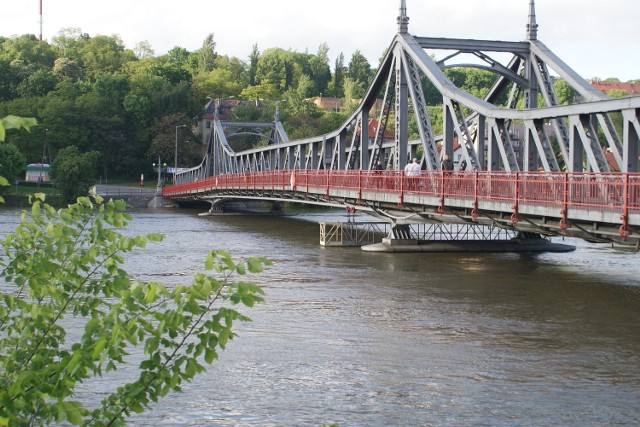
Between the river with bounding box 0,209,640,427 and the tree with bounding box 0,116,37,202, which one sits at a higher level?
the tree with bounding box 0,116,37,202

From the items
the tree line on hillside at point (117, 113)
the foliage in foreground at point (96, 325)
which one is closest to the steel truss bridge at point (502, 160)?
the foliage in foreground at point (96, 325)

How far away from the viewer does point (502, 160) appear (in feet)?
134

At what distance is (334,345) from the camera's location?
71.3ft

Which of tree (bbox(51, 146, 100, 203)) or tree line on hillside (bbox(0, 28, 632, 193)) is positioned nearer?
tree (bbox(51, 146, 100, 203))

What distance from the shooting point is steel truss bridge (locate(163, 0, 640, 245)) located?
26438 millimetres

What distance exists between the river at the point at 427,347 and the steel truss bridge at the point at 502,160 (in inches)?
88.5

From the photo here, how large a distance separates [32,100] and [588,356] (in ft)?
364

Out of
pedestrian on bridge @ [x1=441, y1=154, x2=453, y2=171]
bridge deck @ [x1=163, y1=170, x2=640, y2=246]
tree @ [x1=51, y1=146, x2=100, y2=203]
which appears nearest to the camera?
bridge deck @ [x1=163, y1=170, x2=640, y2=246]

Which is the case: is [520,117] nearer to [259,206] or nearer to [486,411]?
[486,411]

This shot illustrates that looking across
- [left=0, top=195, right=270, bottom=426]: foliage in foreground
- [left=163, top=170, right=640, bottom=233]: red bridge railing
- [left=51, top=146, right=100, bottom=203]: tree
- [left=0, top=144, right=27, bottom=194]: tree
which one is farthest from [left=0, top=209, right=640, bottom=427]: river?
[left=51, top=146, right=100, bottom=203]: tree

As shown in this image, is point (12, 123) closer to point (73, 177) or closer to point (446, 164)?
point (446, 164)

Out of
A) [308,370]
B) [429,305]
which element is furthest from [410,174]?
[308,370]

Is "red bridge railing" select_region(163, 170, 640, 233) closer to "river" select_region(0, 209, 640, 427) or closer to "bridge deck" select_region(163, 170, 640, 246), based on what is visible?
"bridge deck" select_region(163, 170, 640, 246)

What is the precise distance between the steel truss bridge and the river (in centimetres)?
225
